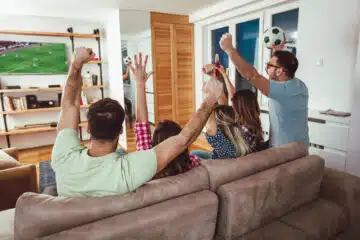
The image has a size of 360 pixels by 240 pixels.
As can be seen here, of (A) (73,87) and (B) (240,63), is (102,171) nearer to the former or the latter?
(A) (73,87)

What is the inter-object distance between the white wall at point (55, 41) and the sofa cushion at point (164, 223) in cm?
368

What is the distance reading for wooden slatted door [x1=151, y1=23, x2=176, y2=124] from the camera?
15.2ft

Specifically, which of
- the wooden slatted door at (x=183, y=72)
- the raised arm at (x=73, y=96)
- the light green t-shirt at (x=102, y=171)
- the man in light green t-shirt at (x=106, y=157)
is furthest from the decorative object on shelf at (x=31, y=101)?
the light green t-shirt at (x=102, y=171)

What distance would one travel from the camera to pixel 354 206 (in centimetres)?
154

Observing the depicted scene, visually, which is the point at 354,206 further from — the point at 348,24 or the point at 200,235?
the point at 348,24

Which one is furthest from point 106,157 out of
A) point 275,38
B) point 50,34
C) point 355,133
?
point 50,34

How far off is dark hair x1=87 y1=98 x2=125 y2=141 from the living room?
0.27m

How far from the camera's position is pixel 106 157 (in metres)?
1.03

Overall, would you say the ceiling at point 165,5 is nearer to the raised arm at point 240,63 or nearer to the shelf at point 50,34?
the shelf at point 50,34

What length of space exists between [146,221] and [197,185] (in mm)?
313

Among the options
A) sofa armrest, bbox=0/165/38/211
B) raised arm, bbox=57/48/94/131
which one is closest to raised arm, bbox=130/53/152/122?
raised arm, bbox=57/48/94/131

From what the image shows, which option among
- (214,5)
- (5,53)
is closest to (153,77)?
(214,5)

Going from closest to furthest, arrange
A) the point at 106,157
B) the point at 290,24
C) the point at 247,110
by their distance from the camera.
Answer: the point at 106,157
the point at 247,110
the point at 290,24

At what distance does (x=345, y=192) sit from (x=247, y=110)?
0.80 metres
